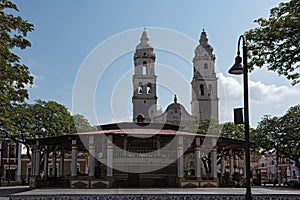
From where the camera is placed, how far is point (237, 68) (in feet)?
32.9

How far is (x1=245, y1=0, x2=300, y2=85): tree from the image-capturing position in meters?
10.7

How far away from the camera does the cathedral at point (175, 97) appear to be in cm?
5262

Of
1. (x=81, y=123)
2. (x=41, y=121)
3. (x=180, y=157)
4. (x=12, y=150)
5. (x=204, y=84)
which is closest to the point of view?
(x=180, y=157)

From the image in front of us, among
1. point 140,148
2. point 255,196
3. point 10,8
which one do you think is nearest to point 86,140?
point 140,148

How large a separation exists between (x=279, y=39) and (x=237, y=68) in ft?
6.49

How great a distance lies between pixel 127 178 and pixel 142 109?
1229 inches

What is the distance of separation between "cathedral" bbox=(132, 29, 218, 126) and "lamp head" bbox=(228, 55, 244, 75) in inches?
1571

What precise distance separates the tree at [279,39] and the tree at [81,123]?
2900cm

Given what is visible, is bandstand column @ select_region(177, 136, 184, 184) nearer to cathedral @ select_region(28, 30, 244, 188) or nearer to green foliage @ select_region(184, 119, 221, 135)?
cathedral @ select_region(28, 30, 244, 188)

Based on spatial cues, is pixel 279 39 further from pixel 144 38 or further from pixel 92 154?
pixel 144 38

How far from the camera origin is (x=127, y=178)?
2311 centimetres

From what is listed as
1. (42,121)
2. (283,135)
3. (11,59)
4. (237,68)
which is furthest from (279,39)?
(42,121)

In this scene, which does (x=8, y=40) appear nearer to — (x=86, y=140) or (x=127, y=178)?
(x=86, y=140)

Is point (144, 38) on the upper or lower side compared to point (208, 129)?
upper
